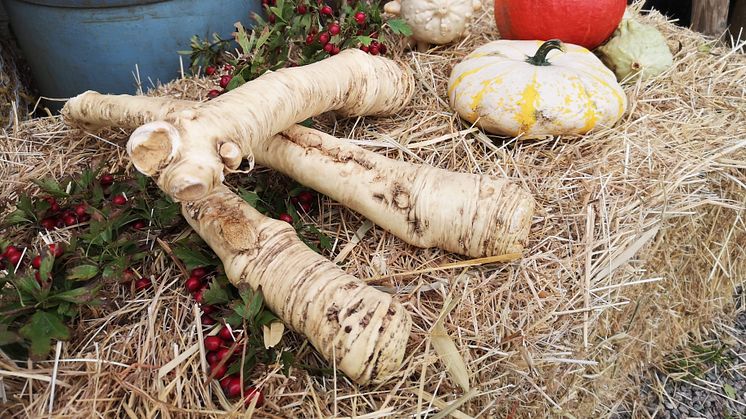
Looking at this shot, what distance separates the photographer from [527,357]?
1.15 metres

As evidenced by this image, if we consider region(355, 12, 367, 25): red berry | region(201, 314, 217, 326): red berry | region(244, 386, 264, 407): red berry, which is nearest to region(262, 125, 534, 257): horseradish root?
region(201, 314, 217, 326): red berry

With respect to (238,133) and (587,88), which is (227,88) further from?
(587,88)

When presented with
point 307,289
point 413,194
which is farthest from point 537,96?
point 307,289

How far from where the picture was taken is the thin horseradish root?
1067 mm

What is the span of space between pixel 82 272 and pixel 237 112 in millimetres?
491

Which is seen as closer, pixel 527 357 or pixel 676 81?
Result: pixel 527 357

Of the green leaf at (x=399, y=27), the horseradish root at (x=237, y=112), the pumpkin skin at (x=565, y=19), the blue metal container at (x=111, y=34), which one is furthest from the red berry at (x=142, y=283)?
the pumpkin skin at (x=565, y=19)

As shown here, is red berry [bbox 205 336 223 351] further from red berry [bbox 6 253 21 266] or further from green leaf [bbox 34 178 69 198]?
green leaf [bbox 34 178 69 198]

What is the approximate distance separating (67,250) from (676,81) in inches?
80.0

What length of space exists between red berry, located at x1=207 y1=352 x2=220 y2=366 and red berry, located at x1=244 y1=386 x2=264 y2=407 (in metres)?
0.09

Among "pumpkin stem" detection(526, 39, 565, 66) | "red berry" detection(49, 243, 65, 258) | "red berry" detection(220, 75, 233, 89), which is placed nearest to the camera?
"red berry" detection(49, 243, 65, 258)

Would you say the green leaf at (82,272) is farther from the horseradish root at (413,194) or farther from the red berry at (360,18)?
the red berry at (360,18)

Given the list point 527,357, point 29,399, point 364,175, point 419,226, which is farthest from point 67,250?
point 527,357

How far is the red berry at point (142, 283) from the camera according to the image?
1.27 metres
